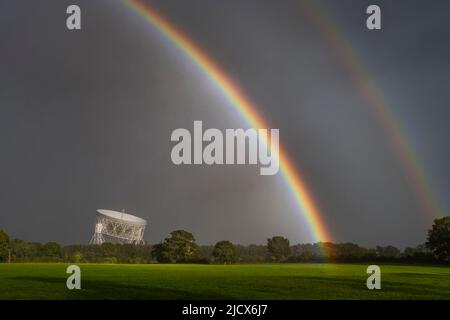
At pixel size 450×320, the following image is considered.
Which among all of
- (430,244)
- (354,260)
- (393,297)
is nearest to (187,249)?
(354,260)

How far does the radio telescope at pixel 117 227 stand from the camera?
109125mm

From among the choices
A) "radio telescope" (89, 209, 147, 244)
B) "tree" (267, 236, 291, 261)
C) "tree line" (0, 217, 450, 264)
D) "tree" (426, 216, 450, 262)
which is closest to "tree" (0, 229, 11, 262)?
"tree line" (0, 217, 450, 264)

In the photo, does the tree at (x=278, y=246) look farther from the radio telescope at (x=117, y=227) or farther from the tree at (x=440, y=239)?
the radio telescope at (x=117, y=227)

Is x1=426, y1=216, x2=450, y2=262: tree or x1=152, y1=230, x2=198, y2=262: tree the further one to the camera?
x1=152, y1=230, x2=198, y2=262: tree

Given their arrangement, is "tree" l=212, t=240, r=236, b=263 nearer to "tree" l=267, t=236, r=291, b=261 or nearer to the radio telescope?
the radio telescope

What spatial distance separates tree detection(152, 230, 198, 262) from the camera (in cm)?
12600

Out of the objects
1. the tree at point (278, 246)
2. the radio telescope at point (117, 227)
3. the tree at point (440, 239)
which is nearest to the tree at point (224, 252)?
the radio telescope at point (117, 227)

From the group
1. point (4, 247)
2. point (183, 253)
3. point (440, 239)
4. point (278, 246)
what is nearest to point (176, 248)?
point (183, 253)

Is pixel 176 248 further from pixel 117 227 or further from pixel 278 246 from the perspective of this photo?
pixel 278 246

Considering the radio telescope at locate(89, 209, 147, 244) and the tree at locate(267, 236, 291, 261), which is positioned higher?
the radio telescope at locate(89, 209, 147, 244)

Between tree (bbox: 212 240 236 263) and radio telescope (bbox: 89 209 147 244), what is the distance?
76.8 ft

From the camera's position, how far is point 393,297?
32750 mm

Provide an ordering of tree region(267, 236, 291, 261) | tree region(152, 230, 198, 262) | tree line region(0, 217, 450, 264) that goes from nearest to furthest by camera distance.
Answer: tree line region(0, 217, 450, 264) → tree region(152, 230, 198, 262) → tree region(267, 236, 291, 261)

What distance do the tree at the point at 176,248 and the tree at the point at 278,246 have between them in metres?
45.2
